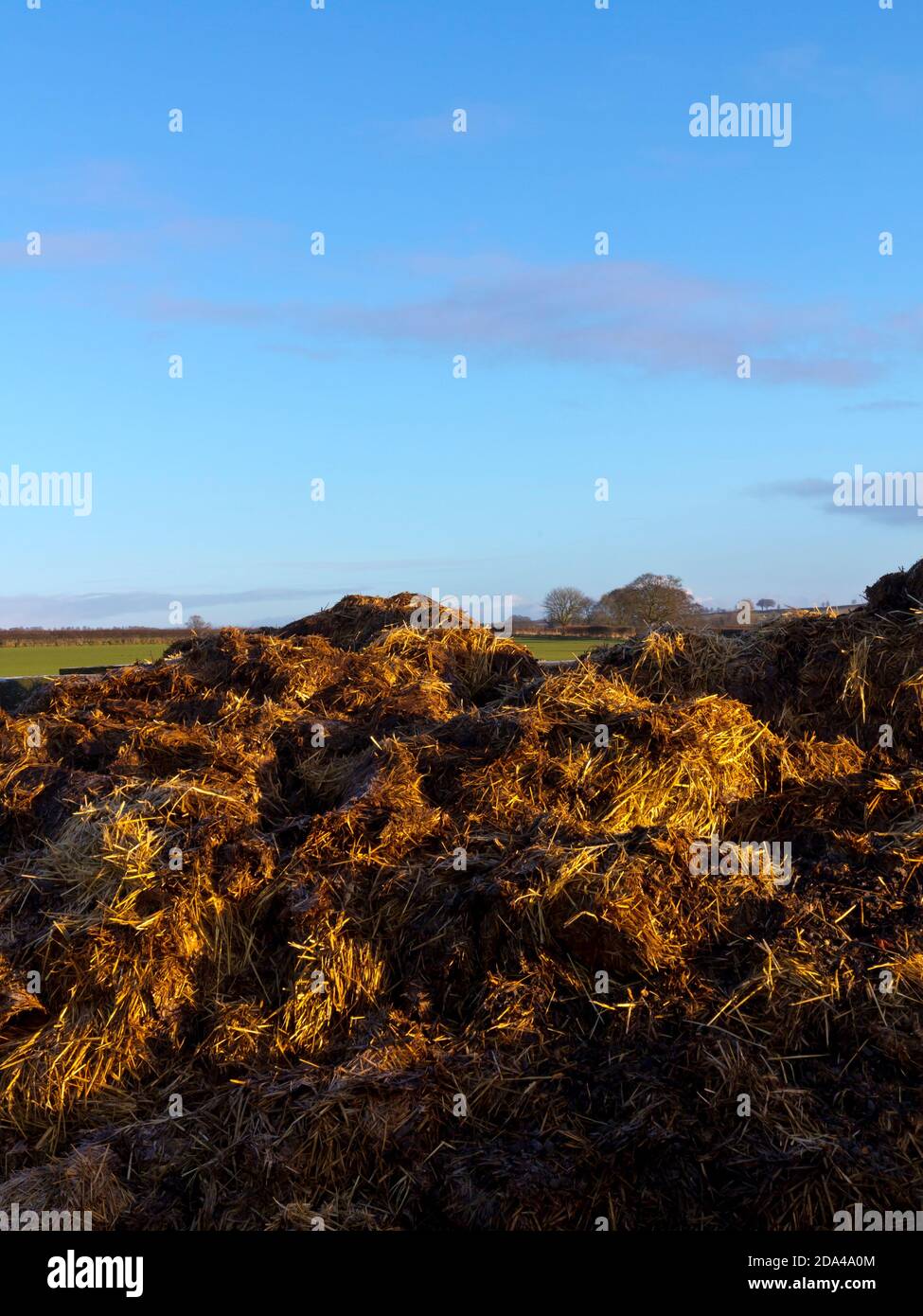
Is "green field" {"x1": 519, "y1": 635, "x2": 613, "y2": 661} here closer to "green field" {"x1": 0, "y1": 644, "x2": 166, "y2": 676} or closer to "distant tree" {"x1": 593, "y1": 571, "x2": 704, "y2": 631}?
"distant tree" {"x1": 593, "y1": 571, "x2": 704, "y2": 631}

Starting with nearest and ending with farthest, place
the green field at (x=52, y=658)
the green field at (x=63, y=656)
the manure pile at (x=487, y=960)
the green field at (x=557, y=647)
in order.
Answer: the manure pile at (x=487, y=960), the green field at (x=557, y=647), the green field at (x=63, y=656), the green field at (x=52, y=658)

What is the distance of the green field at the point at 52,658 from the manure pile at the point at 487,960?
47.2ft

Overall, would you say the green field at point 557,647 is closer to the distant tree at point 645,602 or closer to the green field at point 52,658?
the distant tree at point 645,602

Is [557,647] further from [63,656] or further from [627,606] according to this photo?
[63,656]

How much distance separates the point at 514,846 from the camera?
17.6 feet

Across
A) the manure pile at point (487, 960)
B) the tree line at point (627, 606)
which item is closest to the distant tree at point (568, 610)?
the tree line at point (627, 606)

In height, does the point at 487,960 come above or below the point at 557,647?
below

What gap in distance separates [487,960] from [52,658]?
24.1 meters

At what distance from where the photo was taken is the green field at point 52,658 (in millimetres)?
21641

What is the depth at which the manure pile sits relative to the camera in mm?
4293

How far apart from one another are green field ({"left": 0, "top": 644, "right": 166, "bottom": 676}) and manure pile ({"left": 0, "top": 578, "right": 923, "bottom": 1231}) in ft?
47.2

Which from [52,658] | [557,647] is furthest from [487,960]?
[52,658]

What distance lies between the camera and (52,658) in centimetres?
2697

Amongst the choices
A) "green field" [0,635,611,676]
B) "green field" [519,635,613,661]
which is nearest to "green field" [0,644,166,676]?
"green field" [0,635,611,676]
